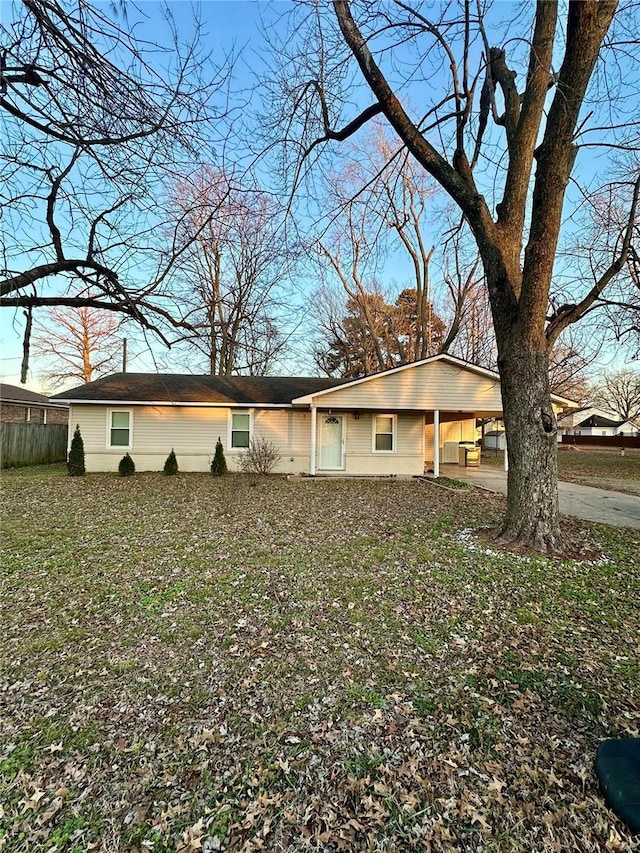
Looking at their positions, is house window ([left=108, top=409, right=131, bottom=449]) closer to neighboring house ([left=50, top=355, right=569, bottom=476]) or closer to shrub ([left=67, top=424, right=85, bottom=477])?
neighboring house ([left=50, top=355, right=569, bottom=476])

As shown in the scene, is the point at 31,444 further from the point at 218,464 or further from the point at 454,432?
the point at 454,432

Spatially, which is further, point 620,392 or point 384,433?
point 620,392

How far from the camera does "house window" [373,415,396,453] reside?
14305 millimetres

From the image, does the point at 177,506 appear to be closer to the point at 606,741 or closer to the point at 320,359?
the point at 606,741

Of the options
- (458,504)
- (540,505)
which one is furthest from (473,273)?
(540,505)

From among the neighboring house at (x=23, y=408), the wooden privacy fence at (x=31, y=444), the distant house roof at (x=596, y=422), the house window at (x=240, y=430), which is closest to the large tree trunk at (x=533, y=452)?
the house window at (x=240, y=430)

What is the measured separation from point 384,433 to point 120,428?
29.8 feet

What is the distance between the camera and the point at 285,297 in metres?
11.9

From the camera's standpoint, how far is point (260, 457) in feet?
43.7

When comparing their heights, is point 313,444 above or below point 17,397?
below

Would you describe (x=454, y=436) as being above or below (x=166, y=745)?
above

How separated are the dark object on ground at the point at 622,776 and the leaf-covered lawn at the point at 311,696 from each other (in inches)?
3.1

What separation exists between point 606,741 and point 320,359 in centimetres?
2784

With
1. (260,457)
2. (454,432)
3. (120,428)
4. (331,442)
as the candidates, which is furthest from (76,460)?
(454,432)
